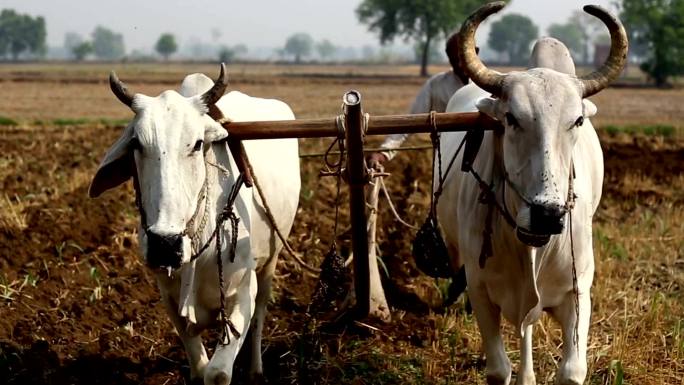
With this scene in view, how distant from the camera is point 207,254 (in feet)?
13.4

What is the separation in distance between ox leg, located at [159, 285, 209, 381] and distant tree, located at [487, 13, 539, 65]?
12185 centimetres

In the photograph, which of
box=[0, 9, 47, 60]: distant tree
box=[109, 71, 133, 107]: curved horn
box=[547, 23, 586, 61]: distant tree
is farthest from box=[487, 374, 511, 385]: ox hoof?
box=[547, 23, 586, 61]: distant tree

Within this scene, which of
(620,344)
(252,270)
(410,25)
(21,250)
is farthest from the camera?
(410,25)

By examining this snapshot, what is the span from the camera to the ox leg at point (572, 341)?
3949 mm

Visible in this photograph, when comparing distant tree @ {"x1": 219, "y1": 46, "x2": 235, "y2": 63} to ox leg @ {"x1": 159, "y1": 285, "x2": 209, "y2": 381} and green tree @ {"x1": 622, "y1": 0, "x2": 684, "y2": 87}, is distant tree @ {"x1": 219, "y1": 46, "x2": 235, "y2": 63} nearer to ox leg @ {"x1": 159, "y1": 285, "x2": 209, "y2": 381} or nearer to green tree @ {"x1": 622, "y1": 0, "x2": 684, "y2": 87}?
ox leg @ {"x1": 159, "y1": 285, "x2": 209, "y2": 381}

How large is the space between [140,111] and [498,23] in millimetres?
128632

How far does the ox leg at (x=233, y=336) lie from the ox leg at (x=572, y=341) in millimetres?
1523

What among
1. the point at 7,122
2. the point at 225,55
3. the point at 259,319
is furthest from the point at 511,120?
the point at 7,122

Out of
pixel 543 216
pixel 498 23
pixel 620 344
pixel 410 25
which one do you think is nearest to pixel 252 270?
pixel 543 216

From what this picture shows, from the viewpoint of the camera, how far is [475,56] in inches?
155

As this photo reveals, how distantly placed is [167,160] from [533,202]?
151 centimetres

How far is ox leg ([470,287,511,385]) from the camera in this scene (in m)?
4.27

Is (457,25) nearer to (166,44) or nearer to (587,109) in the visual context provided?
(587,109)

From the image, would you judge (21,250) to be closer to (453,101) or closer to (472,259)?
(453,101)
